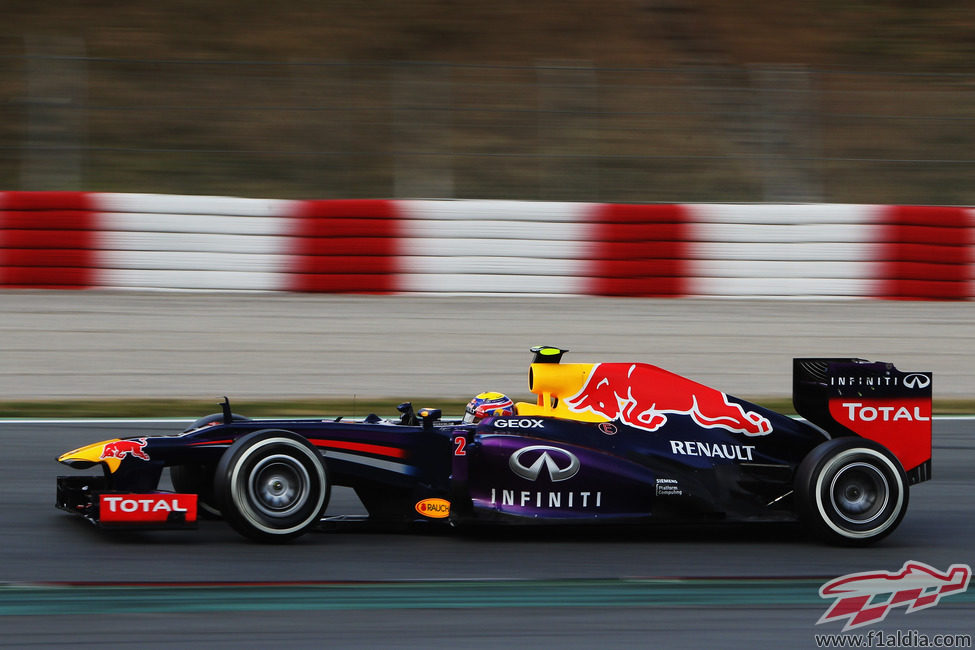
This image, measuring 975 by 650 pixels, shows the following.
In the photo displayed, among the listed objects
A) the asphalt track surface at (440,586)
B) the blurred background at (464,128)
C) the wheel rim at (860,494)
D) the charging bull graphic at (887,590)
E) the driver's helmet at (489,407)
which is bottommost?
the charging bull graphic at (887,590)

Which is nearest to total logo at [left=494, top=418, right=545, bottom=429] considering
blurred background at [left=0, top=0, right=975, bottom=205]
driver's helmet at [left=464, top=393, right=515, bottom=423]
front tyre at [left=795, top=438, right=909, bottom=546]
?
driver's helmet at [left=464, top=393, right=515, bottom=423]

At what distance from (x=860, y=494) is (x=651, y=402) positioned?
3.18ft

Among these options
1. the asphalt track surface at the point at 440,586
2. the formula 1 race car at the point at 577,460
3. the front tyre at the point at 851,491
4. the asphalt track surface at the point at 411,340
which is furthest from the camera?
the asphalt track surface at the point at 411,340

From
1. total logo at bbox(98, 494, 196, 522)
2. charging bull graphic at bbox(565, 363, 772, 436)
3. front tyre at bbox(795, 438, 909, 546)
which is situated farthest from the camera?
charging bull graphic at bbox(565, 363, 772, 436)

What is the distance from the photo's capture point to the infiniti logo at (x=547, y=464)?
5.27 metres

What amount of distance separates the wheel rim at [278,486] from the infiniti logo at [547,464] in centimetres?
86

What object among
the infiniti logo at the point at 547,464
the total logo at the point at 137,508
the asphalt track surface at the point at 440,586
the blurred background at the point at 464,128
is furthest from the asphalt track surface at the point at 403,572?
the blurred background at the point at 464,128

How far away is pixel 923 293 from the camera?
1250 centimetres

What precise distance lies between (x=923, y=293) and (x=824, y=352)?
2102mm

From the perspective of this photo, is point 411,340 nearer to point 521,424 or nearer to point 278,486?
point 521,424

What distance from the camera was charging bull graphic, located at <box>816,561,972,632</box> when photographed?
458 centimetres

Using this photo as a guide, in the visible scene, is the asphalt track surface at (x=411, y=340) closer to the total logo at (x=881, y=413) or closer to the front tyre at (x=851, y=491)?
the total logo at (x=881, y=413)

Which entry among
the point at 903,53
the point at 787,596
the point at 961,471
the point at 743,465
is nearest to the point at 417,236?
the point at 961,471

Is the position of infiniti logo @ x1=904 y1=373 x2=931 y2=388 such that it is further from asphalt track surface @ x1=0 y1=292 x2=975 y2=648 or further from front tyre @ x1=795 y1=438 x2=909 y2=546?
asphalt track surface @ x1=0 y1=292 x2=975 y2=648
